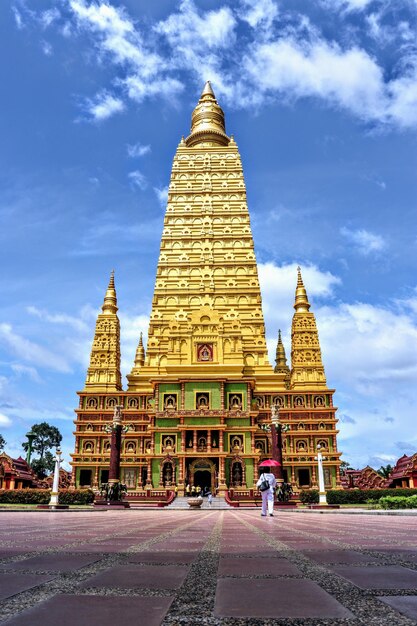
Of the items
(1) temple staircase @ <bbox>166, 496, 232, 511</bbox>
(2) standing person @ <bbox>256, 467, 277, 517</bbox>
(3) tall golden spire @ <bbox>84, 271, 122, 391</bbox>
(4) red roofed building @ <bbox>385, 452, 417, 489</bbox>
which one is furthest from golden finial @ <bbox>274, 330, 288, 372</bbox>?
(2) standing person @ <bbox>256, 467, 277, 517</bbox>

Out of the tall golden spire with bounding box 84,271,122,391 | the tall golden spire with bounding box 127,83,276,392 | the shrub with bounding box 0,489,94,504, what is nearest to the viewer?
the shrub with bounding box 0,489,94,504

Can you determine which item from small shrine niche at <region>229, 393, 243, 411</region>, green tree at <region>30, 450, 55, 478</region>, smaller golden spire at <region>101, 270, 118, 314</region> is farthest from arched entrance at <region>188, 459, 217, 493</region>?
green tree at <region>30, 450, 55, 478</region>

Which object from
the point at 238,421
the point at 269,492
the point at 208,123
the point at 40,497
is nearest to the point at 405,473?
the point at 238,421

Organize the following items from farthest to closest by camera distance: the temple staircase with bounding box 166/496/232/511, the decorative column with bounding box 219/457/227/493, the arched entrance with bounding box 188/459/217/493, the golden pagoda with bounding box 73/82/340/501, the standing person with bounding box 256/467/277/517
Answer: the golden pagoda with bounding box 73/82/340/501 → the arched entrance with bounding box 188/459/217/493 → the decorative column with bounding box 219/457/227/493 → the temple staircase with bounding box 166/496/232/511 → the standing person with bounding box 256/467/277/517

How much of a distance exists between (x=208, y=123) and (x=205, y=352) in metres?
40.4

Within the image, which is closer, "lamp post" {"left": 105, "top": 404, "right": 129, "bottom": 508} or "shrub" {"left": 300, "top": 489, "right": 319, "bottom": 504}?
"lamp post" {"left": 105, "top": 404, "right": 129, "bottom": 508}

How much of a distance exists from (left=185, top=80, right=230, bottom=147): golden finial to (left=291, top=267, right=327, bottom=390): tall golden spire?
26946mm

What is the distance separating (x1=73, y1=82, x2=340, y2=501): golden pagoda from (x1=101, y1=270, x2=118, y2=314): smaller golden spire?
155mm

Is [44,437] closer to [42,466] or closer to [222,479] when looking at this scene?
[42,466]

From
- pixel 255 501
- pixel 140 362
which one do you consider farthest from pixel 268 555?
pixel 140 362

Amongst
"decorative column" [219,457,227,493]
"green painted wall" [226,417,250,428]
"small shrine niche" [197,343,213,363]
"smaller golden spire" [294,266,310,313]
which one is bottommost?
"decorative column" [219,457,227,493]

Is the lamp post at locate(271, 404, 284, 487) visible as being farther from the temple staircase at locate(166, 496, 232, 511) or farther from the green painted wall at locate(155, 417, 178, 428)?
the green painted wall at locate(155, 417, 178, 428)

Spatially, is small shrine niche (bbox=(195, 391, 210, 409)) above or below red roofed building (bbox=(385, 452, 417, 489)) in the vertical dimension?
above

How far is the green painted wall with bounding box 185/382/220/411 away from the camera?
46156 millimetres
